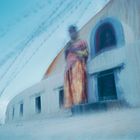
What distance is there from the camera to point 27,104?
35.5 feet

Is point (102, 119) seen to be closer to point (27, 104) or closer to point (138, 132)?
point (138, 132)

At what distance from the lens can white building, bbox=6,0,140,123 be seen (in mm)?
6161

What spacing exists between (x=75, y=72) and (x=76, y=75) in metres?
0.11

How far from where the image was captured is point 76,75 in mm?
7328

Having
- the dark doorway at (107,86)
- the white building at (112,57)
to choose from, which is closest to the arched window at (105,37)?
the white building at (112,57)

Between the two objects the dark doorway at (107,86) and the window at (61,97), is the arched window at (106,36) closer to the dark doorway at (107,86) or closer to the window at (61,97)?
the dark doorway at (107,86)

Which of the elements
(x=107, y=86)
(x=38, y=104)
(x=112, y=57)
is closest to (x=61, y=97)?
(x=38, y=104)

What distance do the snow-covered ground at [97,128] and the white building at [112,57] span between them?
2.06 feet

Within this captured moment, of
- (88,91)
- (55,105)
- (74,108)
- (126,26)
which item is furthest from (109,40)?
(55,105)

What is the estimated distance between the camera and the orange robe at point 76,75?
23.7 feet

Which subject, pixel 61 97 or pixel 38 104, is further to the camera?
pixel 38 104

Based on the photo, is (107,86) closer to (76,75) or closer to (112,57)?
(112,57)

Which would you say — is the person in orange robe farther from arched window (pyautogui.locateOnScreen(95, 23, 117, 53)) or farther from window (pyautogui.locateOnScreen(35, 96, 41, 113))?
window (pyautogui.locateOnScreen(35, 96, 41, 113))

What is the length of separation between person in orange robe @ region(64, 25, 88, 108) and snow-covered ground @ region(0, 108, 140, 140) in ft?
2.64
